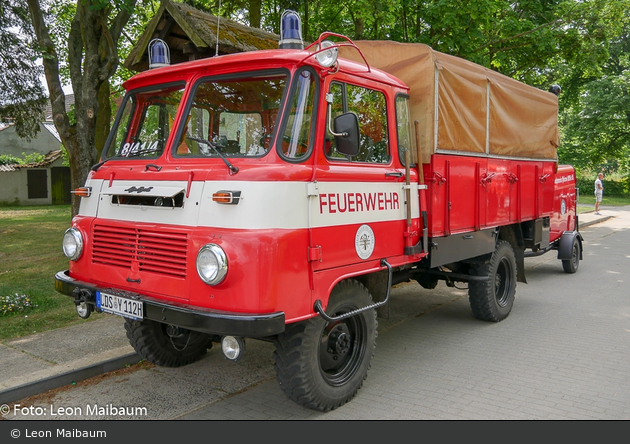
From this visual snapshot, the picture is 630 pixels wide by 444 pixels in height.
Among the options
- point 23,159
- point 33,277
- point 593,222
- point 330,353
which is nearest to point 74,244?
point 330,353

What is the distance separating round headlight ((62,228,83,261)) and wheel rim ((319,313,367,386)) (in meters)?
2.12

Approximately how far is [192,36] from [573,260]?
8.05 metres

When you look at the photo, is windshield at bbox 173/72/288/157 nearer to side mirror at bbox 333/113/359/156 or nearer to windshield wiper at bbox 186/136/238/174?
windshield wiper at bbox 186/136/238/174

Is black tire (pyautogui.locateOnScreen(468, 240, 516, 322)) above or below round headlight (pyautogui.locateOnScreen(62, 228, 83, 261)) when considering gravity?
below

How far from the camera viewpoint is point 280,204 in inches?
149

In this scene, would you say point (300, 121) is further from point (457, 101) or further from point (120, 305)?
point (457, 101)

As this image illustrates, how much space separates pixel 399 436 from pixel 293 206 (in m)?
1.84

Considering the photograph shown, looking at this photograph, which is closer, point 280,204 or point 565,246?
point 280,204

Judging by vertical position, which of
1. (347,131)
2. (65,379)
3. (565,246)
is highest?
(347,131)

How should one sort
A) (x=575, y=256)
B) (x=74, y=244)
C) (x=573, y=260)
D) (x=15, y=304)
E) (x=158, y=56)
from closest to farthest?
(x=74, y=244) < (x=158, y=56) < (x=15, y=304) < (x=573, y=260) < (x=575, y=256)

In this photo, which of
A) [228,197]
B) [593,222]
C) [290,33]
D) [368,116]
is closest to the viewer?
[228,197]

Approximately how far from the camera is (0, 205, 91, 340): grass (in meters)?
6.53

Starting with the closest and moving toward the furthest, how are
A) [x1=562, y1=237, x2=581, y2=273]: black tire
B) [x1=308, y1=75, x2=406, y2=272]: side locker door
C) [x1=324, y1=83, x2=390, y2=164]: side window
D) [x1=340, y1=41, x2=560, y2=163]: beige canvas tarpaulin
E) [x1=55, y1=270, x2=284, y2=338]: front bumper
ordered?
[x1=55, y1=270, x2=284, y2=338]: front bumper < [x1=308, y1=75, x2=406, y2=272]: side locker door < [x1=324, y1=83, x2=390, y2=164]: side window < [x1=340, y1=41, x2=560, y2=163]: beige canvas tarpaulin < [x1=562, y1=237, x2=581, y2=273]: black tire

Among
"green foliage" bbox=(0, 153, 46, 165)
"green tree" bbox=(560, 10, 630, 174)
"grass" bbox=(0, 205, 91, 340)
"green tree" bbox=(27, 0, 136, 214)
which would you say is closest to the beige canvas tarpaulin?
"grass" bbox=(0, 205, 91, 340)
